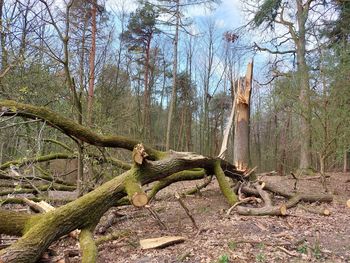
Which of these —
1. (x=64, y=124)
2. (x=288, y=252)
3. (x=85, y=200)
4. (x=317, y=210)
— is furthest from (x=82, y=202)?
(x=317, y=210)

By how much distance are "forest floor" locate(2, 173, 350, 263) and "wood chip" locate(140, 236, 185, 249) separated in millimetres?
57

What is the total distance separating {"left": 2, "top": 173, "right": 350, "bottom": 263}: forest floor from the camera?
159 inches

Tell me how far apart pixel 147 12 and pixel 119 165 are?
12.0 meters

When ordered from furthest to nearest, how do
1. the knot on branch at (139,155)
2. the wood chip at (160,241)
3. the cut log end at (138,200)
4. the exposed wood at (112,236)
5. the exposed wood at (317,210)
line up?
the exposed wood at (317,210) < the exposed wood at (112,236) < the knot on branch at (139,155) < the wood chip at (160,241) < the cut log end at (138,200)

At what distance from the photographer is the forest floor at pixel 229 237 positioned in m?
4.05

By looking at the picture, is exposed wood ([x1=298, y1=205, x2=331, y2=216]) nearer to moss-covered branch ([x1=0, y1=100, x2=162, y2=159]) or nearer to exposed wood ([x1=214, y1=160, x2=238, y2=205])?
→ exposed wood ([x1=214, y1=160, x2=238, y2=205])

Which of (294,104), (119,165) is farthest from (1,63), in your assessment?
(294,104)

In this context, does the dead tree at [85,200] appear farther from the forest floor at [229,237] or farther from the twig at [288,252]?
the twig at [288,252]

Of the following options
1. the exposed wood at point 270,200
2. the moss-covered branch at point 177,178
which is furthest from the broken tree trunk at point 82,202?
the exposed wood at point 270,200

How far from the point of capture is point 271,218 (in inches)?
220

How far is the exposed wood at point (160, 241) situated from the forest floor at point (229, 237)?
6 cm

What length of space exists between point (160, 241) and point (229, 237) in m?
1.02

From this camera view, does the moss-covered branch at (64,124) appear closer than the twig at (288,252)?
No

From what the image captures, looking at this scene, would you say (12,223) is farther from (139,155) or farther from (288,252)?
(288,252)
